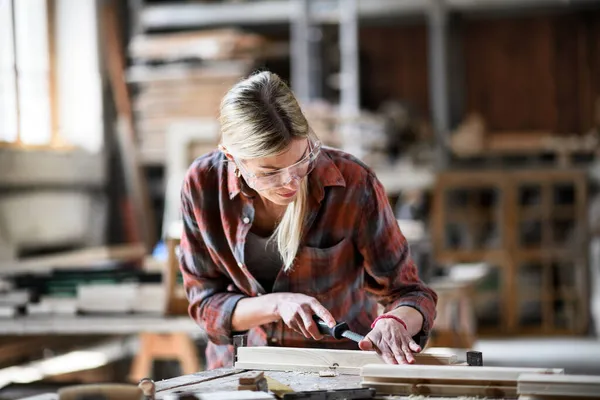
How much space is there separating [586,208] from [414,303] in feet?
25.2

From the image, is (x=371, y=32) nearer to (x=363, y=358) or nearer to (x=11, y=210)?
(x=11, y=210)

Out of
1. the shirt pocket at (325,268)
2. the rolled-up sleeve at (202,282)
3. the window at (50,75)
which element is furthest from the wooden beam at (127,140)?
the shirt pocket at (325,268)

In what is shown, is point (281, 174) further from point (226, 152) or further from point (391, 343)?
point (391, 343)

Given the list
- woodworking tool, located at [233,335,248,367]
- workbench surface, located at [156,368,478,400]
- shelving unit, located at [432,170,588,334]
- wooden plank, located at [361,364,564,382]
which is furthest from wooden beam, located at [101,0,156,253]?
wooden plank, located at [361,364,564,382]

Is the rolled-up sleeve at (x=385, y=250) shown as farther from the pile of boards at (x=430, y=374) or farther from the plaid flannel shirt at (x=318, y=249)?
the pile of boards at (x=430, y=374)

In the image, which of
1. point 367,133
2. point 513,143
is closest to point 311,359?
point 367,133

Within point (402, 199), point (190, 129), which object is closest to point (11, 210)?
point (190, 129)

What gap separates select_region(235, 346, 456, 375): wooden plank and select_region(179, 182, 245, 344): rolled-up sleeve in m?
0.26

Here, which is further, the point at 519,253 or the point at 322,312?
the point at 519,253

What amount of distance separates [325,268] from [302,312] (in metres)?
0.27

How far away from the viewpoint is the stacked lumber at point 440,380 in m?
2.34

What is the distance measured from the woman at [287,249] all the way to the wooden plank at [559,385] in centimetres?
62

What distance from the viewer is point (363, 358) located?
2656mm

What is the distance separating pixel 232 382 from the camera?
101 inches
